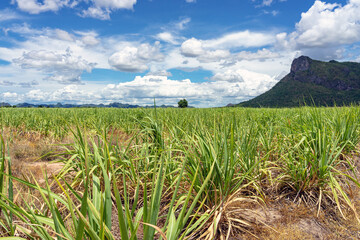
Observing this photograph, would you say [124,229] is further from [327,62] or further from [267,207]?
[327,62]

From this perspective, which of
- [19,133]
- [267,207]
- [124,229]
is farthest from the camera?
[19,133]

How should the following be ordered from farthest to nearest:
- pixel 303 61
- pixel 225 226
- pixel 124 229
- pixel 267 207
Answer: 1. pixel 303 61
2. pixel 267 207
3. pixel 225 226
4. pixel 124 229

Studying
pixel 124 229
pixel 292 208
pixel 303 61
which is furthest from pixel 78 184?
pixel 303 61

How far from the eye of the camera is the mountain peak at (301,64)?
434 feet

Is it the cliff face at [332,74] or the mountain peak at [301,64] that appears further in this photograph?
the mountain peak at [301,64]

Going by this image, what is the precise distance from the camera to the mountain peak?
13240 centimetres

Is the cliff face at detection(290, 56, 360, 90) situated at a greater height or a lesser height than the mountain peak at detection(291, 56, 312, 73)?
lesser

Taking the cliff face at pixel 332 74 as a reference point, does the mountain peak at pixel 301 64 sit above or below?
above

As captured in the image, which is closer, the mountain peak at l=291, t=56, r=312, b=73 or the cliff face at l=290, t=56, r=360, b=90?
the cliff face at l=290, t=56, r=360, b=90

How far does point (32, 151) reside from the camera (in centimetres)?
506

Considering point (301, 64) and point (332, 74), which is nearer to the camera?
point (332, 74)

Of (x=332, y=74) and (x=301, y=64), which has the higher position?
(x=301, y=64)

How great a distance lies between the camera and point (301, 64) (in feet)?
456

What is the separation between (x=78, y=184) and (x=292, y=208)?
2.62 meters
